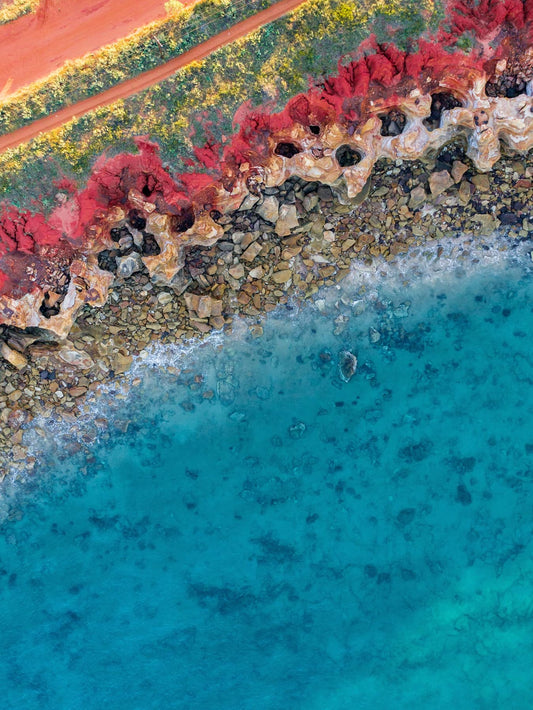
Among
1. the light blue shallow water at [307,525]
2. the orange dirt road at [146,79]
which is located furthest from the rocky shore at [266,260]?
the orange dirt road at [146,79]

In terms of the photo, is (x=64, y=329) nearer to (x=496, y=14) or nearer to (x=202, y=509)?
(x=202, y=509)

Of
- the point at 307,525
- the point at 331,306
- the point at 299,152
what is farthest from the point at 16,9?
the point at 307,525

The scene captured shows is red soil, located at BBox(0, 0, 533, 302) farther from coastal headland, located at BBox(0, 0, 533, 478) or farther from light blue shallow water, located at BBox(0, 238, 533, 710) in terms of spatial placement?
light blue shallow water, located at BBox(0, 238, 533, 710)

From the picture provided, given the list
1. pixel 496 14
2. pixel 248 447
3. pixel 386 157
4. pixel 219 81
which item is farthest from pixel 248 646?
pixel 496 14

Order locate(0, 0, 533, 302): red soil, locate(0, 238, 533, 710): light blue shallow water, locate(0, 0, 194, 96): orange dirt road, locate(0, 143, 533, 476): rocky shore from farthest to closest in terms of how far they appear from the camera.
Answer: locate(0, 238, 533, 710): light blue shallow water
locate(0, 143, 533, 476): rocky shore
locate(0, 0, 194, 96): orange dirt road
locate(0, 0, 533, 302): red soil

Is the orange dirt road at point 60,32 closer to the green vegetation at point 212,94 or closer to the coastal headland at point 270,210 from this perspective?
the green vegetation at point 212,94

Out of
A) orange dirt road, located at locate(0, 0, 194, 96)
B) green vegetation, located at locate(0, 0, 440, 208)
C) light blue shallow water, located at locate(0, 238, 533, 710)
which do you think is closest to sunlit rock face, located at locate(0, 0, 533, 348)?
green vegetation, located at locate(0, 0, 440, 208)
